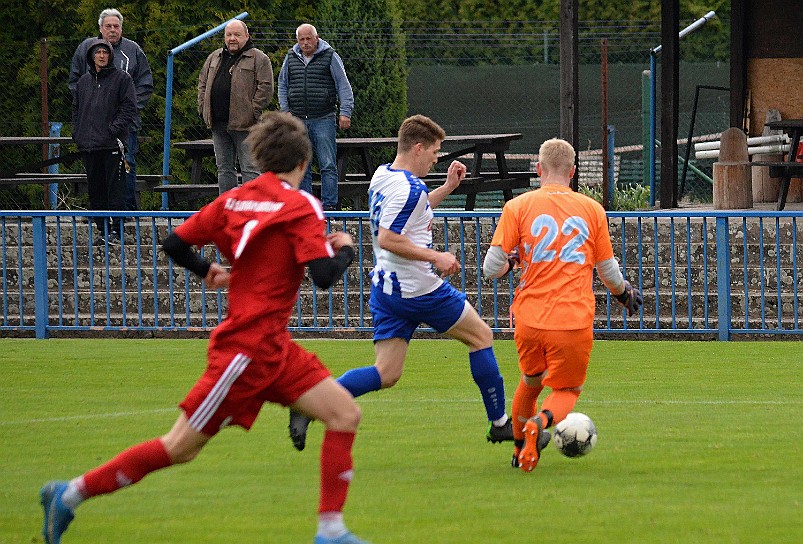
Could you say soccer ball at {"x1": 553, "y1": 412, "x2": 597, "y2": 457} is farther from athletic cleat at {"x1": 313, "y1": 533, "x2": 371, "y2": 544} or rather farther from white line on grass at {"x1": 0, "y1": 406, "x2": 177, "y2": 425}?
white line on grass at {"x1": 0, "y1": 406, "x2": 177, "y2": 425}

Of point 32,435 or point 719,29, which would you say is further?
point 719,29

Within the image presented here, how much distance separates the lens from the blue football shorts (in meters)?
7.30

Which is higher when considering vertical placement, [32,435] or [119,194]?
[119,194]

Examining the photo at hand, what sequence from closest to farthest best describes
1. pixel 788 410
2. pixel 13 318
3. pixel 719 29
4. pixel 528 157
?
1. pixel 788 410
2. pixel 13 318
3. pixel 528 157
4. pixel 719 29

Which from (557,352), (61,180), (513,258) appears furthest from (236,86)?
(557,352)

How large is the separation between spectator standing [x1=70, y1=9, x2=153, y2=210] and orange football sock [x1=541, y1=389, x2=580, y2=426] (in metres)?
8.51

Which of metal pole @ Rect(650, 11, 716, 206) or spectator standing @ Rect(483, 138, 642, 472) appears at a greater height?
metal pole @ Rect(650, 11, 716, 206)

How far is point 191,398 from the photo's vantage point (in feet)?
16.7

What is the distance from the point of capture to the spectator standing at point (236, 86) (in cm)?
1397

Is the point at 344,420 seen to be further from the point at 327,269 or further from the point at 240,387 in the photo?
the point at 327,269

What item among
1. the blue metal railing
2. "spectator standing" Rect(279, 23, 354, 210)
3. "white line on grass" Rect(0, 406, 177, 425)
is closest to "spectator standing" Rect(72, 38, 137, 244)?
the blue metal railing

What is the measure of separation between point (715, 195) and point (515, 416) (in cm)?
1011

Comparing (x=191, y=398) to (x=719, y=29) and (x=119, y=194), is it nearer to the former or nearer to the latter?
(x=119, y=194)

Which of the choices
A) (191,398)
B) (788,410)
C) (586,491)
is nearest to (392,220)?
(586,491)
